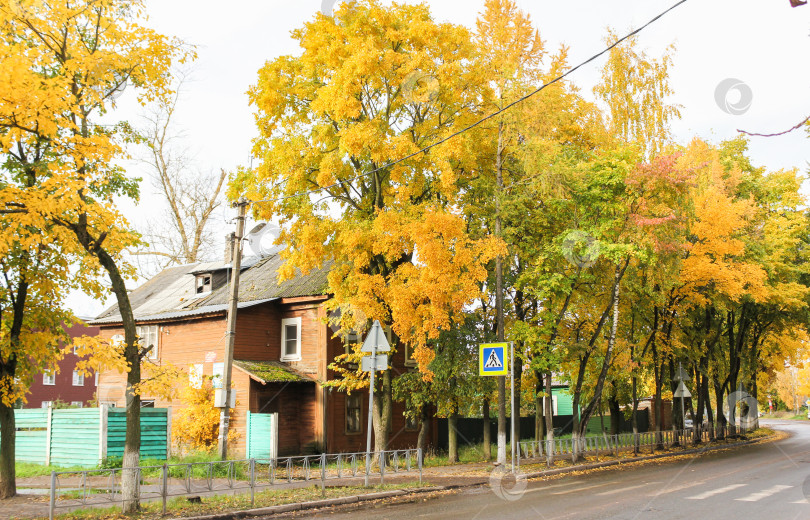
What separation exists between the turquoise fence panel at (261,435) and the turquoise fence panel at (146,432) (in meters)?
3.99

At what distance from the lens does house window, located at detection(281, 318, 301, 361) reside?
92.0 feet

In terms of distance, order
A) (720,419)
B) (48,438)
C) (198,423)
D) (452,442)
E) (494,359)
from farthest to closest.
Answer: (720,419), (452,442), (198,423), (48,438), (494,359)

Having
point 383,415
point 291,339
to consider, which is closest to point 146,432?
point 383,415

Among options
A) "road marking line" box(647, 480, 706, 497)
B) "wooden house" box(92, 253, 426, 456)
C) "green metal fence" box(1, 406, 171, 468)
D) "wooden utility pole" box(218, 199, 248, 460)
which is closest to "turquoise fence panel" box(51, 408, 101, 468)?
"green metal fence" box(1, 406, 171, 468)

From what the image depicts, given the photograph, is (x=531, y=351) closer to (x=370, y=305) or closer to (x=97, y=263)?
(x=370, y=305)

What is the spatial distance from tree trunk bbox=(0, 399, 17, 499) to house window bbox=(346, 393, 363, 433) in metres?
15.0

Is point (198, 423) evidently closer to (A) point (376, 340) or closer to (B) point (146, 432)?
(B) point (146, 432)

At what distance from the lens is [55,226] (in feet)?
40.6

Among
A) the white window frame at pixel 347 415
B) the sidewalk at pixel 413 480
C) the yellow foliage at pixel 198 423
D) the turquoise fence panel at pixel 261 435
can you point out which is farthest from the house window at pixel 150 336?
the sidewalk at pixel 413 480

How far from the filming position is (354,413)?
2836cm

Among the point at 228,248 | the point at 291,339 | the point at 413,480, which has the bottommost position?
the point at 413,480

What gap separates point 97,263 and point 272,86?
33.3 ft

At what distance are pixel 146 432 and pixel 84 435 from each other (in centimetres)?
194

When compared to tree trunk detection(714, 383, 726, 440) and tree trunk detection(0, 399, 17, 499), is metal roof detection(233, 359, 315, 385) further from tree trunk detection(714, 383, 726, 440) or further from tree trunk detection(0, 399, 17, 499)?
tree trunk detection(714, 383, 726, 440)
